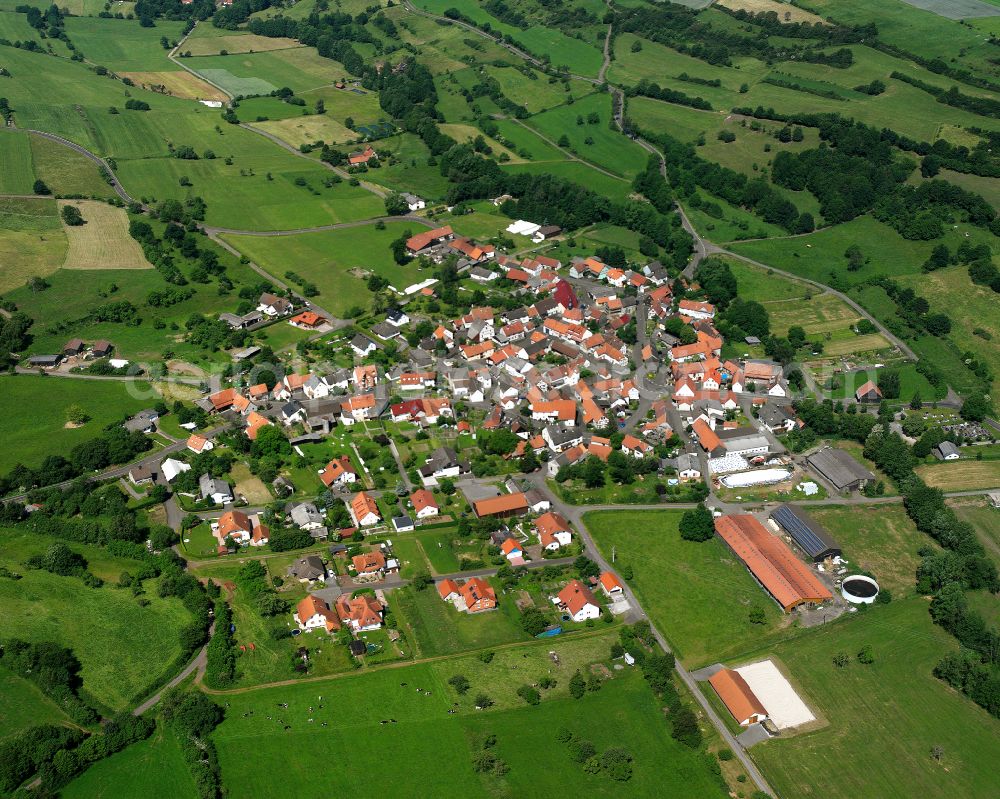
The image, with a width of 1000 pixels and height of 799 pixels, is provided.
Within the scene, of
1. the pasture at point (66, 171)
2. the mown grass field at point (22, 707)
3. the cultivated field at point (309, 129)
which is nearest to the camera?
the mown grass field at point (22, 707)

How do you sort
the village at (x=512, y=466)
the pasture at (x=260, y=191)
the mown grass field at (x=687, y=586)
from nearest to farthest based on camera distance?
the mown grass field at (x=687, y=586), the village at (x=512, y=466), the pasture at (x=260, y=191)

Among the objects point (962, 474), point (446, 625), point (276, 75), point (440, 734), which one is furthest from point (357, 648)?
point (276, 75)

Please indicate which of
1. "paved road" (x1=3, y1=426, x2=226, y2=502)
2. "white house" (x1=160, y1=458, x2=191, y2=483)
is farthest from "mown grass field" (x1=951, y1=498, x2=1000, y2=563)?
"paved road" (x1=3, y1=426, x2=226, y2=502)

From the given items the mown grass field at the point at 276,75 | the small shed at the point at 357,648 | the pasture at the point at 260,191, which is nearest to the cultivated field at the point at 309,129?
the pasture at the point at 260,191

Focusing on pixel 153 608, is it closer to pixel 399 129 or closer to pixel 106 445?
pixel 106 445

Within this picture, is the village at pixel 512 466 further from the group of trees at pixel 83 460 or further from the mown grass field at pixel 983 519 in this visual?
the mown grass field at pixel 983 519

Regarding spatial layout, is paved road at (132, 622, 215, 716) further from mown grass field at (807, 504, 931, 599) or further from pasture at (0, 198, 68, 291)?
pasture at (0, 198, 68, 291)

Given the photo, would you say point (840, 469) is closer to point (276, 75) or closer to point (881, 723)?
point (881, 723)
